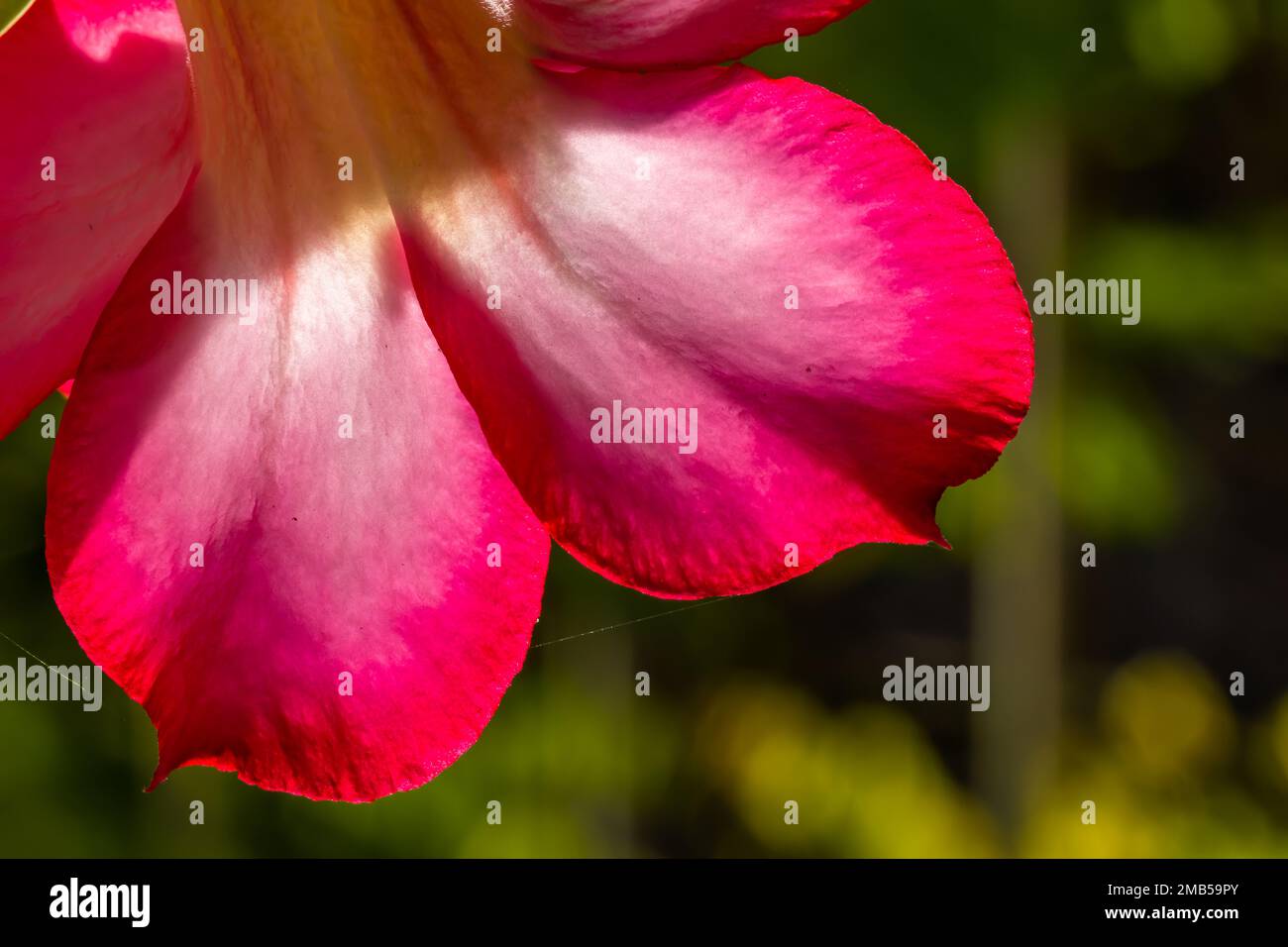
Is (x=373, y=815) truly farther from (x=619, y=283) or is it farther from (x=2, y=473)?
(x=619, y=283)

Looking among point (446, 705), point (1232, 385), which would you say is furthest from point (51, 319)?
point (1232, 385)

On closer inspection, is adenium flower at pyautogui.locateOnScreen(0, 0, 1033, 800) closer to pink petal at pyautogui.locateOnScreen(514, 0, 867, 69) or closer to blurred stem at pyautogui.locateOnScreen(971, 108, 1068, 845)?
pink petal at pyautogui.locateOnScreen(514, 0, 867, 69)

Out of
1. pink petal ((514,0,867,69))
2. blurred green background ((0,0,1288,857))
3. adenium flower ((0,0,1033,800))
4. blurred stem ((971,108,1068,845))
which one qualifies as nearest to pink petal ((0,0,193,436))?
adenium flower ((0,0,1033,800))

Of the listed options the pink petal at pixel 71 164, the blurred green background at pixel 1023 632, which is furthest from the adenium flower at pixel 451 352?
the blurred green background at pixel 1023 632

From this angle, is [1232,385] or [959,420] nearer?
[959,420]

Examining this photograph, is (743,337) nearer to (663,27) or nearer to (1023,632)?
(663,27)

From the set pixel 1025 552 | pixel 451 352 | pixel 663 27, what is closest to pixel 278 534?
pixel 451 352
